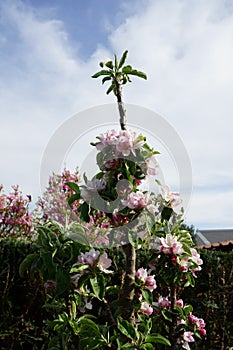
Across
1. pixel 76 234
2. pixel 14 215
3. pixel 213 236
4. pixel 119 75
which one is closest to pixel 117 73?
pixel 119 75

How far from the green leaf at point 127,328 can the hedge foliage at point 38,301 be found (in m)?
1.68

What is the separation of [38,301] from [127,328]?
182 cm

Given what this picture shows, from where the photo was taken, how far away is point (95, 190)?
220 centimetres

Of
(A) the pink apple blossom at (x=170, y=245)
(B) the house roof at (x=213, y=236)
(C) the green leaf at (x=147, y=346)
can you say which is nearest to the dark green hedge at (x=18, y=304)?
(A) the pink apple blossom at (x=170, y=245)

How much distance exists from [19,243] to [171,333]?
1.70 metres

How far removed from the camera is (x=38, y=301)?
3.74 meters

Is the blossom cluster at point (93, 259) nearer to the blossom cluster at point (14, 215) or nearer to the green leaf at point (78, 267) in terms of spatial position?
the green leaf at point (78, 267)

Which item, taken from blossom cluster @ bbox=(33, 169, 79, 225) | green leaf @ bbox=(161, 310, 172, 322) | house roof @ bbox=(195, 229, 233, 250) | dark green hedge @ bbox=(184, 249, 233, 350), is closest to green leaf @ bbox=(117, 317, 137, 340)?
green leaf @ bbox=(161, 310, 172, 322)

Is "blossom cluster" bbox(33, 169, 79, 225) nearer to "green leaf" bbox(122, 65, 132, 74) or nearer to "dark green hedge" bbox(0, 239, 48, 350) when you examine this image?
"dark green hedge" bbox(0, 239, 48, 350)

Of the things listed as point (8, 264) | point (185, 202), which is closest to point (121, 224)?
point (185, 202)

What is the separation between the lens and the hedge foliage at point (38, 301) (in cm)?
362

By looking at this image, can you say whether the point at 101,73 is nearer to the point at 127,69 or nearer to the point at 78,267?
the point at 127,69

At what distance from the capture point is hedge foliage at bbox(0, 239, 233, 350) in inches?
143

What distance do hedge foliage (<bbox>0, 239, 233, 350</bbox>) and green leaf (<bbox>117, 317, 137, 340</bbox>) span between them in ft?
5.52
